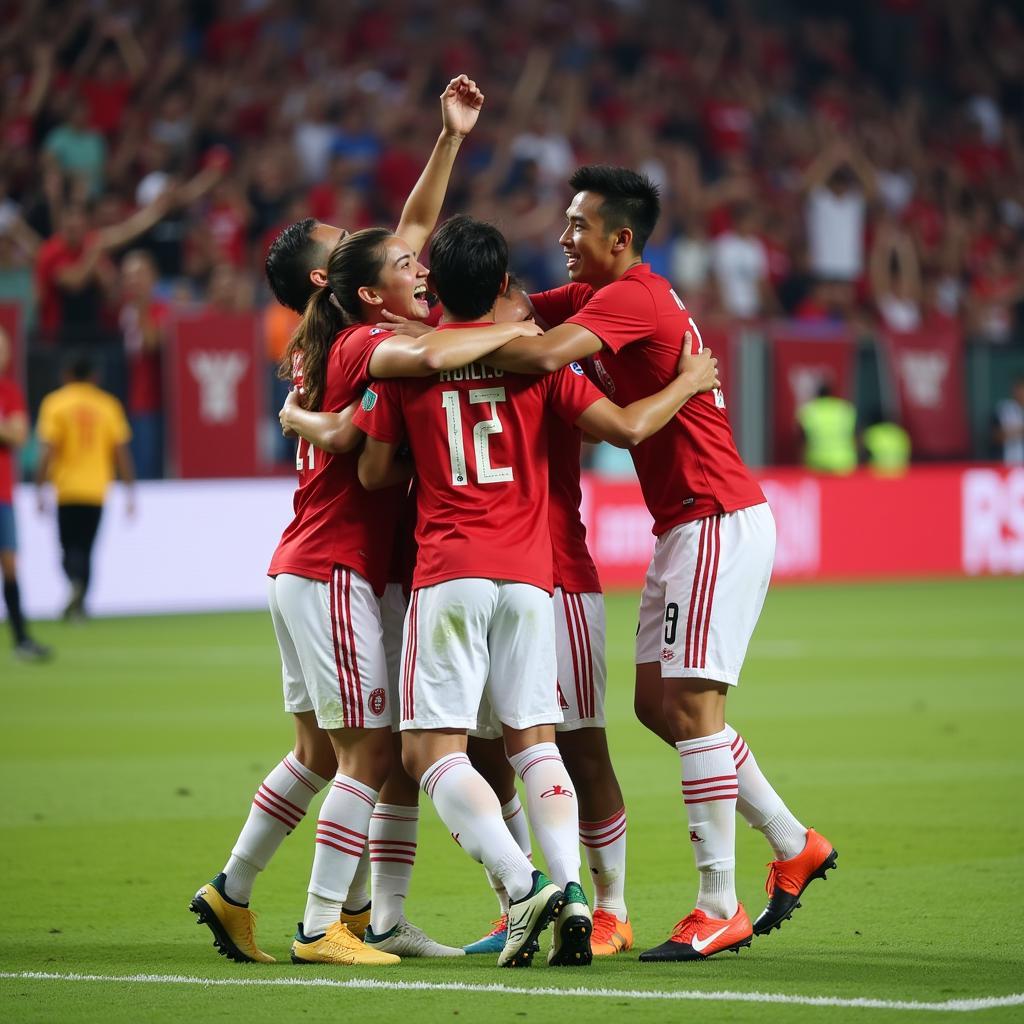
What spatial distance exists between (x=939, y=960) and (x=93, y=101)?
1674cm

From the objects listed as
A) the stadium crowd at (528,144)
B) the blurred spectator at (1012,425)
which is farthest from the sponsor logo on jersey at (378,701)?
the blurred spectator at (1012,425)

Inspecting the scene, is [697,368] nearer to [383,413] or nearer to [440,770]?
[383,413]

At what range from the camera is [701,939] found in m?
5.79

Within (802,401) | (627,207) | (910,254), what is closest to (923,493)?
(802,401)

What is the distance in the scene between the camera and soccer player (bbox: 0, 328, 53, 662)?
14336 millimetres

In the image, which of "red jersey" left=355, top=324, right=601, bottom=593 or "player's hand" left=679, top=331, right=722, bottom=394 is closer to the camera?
"red jersey" left=355, top=324, right=601, bottom=593

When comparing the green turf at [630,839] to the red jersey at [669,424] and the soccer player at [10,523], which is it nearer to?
the soccer player at [10,523]

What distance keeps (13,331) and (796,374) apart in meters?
9.10

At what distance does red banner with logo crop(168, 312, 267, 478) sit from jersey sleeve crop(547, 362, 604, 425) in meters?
12.5

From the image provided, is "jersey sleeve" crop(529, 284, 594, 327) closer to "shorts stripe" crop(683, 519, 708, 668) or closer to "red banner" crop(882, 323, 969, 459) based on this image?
"shorts stripe" crop(683, 519, 708, 668)

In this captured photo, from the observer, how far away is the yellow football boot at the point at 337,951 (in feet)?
18.9

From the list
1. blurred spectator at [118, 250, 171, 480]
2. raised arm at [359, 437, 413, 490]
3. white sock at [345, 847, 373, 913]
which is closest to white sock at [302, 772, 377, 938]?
white sock at [345, 847, 373, 913]

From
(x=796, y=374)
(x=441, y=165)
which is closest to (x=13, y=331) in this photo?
(x=796, y=374)

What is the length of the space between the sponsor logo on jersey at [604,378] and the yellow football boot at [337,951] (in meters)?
1.90
